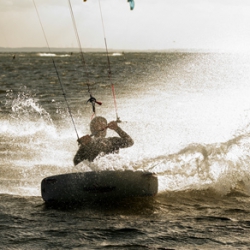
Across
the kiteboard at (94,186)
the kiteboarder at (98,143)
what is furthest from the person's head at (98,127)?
the kiteboard at (94,186)

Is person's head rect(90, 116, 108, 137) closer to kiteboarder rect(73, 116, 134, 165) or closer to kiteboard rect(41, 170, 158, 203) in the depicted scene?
kiteboarder rect(73, 116, 134, 165)

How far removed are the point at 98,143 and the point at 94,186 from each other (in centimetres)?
80

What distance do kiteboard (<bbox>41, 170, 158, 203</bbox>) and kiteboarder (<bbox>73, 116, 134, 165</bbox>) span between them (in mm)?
417

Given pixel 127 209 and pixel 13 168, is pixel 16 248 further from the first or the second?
pixel 13 168

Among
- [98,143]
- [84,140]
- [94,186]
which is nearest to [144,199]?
[94,186]

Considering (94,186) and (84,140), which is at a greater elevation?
(84,140)

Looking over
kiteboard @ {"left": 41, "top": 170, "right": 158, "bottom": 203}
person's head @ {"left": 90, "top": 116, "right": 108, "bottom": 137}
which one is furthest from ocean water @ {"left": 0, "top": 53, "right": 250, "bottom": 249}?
person's head @ {"left": 90, "top": 116, "right": 108, "bottom": 137}

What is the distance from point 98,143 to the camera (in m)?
7.88

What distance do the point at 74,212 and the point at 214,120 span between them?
9711 mm

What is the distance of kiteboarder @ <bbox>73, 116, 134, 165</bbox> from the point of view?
25.7 feet

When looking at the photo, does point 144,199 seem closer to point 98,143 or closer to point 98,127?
point 98,143

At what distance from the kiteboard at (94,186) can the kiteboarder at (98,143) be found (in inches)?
16.4

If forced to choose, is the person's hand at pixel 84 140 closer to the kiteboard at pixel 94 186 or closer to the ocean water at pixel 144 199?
the ocean water at pixel 144 199

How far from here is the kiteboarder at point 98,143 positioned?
7832mm
